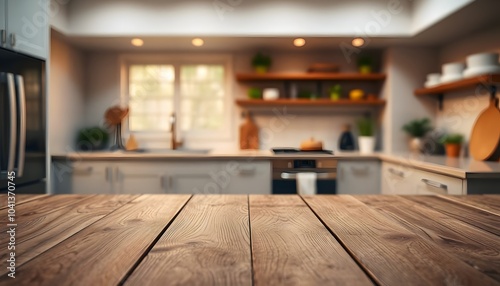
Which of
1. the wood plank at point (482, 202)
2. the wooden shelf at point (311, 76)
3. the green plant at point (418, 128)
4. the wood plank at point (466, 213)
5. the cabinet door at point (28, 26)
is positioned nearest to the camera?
the wood plank at point (466, 213)

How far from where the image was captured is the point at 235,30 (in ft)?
10.7

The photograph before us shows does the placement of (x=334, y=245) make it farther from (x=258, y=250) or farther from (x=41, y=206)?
(x=41, y=206)

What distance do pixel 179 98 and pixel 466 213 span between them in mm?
3365

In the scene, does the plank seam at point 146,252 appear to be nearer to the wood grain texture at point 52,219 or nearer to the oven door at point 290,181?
the wood grain texture at point 52,219

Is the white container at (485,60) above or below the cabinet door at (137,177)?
Answer: above

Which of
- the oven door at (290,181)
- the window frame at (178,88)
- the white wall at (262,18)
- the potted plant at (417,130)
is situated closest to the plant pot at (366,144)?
the potted plant at (417,130)

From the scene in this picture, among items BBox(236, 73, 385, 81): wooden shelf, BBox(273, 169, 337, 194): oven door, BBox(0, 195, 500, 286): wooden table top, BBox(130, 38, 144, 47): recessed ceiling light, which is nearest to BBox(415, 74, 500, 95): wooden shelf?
BBox(236, 73, 385, 81): wooden shelf

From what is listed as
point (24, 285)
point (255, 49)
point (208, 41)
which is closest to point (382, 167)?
point (255, 49)

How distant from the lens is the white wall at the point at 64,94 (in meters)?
3.33

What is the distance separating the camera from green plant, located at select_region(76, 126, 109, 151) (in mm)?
3717

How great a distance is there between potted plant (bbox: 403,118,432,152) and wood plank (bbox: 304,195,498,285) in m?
2.76

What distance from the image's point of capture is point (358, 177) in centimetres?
333

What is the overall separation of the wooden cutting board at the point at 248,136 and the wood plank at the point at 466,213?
272cm

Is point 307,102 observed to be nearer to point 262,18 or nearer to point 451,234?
point 262,18
